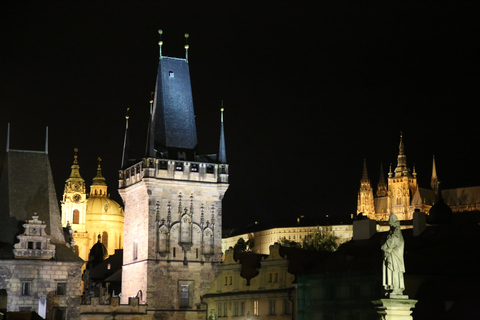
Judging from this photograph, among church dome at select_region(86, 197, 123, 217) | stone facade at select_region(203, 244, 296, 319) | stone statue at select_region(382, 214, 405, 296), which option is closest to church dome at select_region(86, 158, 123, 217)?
church dome at select_region(86, 197, 123, 217)

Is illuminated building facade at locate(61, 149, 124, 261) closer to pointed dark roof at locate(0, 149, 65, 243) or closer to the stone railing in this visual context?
the stone railing

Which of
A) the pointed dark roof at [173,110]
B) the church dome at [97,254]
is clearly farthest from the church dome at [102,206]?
the pointed dark roof at [173,110]

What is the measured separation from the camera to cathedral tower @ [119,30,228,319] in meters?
70.1

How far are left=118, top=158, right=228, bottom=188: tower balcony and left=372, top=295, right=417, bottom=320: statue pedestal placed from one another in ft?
146

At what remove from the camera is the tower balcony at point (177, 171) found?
2803 inches

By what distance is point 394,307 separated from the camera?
1085 inches

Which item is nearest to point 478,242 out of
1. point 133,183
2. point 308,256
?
point 308,256

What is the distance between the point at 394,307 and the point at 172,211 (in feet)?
147

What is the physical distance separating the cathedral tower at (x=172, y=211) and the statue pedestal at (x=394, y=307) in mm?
42953

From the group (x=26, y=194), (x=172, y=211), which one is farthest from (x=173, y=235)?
(x=26, y=194)

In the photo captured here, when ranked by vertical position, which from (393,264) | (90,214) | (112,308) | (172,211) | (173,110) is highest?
(90,214)

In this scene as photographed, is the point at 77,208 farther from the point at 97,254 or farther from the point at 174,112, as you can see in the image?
the point at 174,112

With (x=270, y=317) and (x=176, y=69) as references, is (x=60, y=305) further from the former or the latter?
(x=176, y=69)

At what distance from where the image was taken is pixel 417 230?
63.8 m
